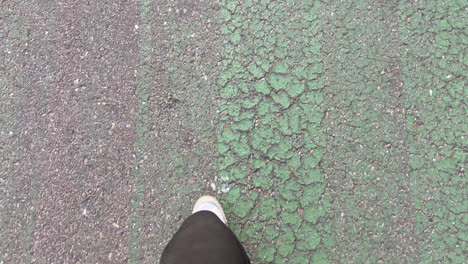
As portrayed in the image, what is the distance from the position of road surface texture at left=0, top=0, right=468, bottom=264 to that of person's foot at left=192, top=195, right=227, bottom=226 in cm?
4

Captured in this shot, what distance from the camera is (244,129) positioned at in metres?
1.74

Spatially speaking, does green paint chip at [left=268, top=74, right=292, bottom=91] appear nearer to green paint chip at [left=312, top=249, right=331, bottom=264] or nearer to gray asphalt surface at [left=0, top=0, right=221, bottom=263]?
gray asphalt surface at [left=0, top=0, right=221, bottom=263]

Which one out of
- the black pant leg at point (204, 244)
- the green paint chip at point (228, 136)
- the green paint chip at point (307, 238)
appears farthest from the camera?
the green paint chip at point (228, 136)

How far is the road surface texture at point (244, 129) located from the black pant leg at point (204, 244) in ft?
0.35

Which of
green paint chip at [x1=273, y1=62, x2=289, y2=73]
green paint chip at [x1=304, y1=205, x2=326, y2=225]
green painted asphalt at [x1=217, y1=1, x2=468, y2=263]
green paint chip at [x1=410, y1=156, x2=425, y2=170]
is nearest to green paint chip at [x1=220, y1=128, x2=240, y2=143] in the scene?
green painted asphalt at [x1=217, y1=1, x2=468, y2=263]

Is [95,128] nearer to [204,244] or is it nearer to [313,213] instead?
[204,244]

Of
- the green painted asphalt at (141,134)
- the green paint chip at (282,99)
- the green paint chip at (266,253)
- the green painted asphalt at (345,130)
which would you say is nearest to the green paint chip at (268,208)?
the green painted asphalt at (345,130)

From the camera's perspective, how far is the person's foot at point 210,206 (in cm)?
164

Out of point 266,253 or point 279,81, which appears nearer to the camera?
point 266,253

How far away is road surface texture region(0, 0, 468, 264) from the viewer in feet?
5.34

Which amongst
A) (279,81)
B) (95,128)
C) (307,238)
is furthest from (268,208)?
(95,128)

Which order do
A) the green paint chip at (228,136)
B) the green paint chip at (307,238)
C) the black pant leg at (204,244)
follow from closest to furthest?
1. the black pant leg at (204,244)
2. the green paint chip at (307,238)
3. the green paint chip at (228,136)

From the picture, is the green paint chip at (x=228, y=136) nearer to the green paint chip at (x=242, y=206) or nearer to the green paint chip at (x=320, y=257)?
the green paint chip at (x=242, y=206)

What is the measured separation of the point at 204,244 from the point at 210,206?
0.18m
